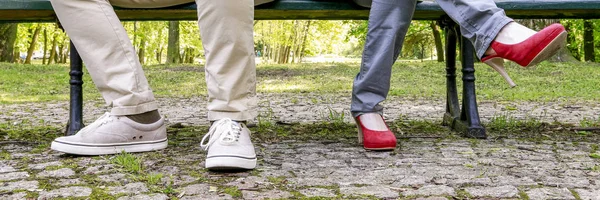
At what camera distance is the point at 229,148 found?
2420mm

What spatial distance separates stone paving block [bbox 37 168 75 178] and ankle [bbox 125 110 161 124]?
362 mm

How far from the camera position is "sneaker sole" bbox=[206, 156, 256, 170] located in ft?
7.73

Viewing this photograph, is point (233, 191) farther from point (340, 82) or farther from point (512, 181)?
point (340, 82)

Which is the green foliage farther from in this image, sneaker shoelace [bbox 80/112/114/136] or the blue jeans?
sneaker shoelace [bbox 80/112/114/136]

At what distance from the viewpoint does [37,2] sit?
120 inches

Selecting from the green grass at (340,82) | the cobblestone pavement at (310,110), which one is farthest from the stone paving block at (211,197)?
the green grass at (340,82)

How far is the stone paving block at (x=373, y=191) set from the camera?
2111 millimetres

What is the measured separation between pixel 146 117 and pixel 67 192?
0.70 m

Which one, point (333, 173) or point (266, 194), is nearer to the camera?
point (266, 194)

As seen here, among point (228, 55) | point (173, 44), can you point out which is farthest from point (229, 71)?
point (173, 44)

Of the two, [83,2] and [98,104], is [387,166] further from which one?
[98,104]

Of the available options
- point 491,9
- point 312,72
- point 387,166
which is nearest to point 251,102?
point 387,166

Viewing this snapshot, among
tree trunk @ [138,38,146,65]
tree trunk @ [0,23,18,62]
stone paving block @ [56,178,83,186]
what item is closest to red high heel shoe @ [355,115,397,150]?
stone paving block @ [56,178,83,186]

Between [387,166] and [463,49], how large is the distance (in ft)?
3.88
